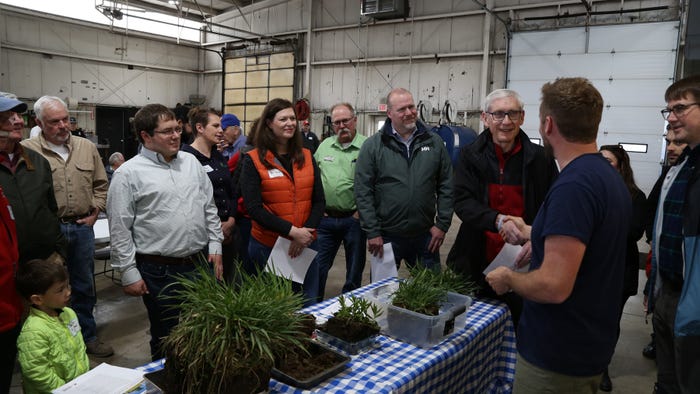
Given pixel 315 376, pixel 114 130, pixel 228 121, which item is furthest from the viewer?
pixel 114 130

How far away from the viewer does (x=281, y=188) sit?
2500 mm

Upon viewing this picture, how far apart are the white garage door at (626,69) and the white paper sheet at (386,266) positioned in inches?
271

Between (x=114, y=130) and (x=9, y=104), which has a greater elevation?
(x=114, y=130)

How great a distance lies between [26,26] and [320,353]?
13245mm

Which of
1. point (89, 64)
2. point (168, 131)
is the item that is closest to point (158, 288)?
point (168, 131)

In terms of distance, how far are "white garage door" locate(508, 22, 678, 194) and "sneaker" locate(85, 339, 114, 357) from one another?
7818 mm

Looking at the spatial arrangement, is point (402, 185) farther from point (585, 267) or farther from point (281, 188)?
point (585, 267)

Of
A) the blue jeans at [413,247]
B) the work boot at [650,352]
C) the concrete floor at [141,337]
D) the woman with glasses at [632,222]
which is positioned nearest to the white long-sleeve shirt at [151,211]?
the blue jeans at [413,247]

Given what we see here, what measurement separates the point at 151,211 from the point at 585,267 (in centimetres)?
176

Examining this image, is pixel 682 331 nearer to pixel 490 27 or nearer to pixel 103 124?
pixel 490 27

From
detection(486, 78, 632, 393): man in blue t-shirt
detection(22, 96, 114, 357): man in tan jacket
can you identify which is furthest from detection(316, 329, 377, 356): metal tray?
detection(22, 96, 114, 357): man in tan jacket

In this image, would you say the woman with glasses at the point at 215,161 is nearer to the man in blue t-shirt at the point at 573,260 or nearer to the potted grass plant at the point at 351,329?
the potted grass plant at the point at 351,329

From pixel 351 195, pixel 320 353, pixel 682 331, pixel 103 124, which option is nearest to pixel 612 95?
pixel 351 195

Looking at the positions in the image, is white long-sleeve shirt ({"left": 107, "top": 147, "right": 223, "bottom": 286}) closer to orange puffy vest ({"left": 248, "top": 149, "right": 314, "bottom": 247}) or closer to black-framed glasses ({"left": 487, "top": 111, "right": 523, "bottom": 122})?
orange puffy vest ({"left": 248, "top": 149, "right": 314, "bottom": 247})
